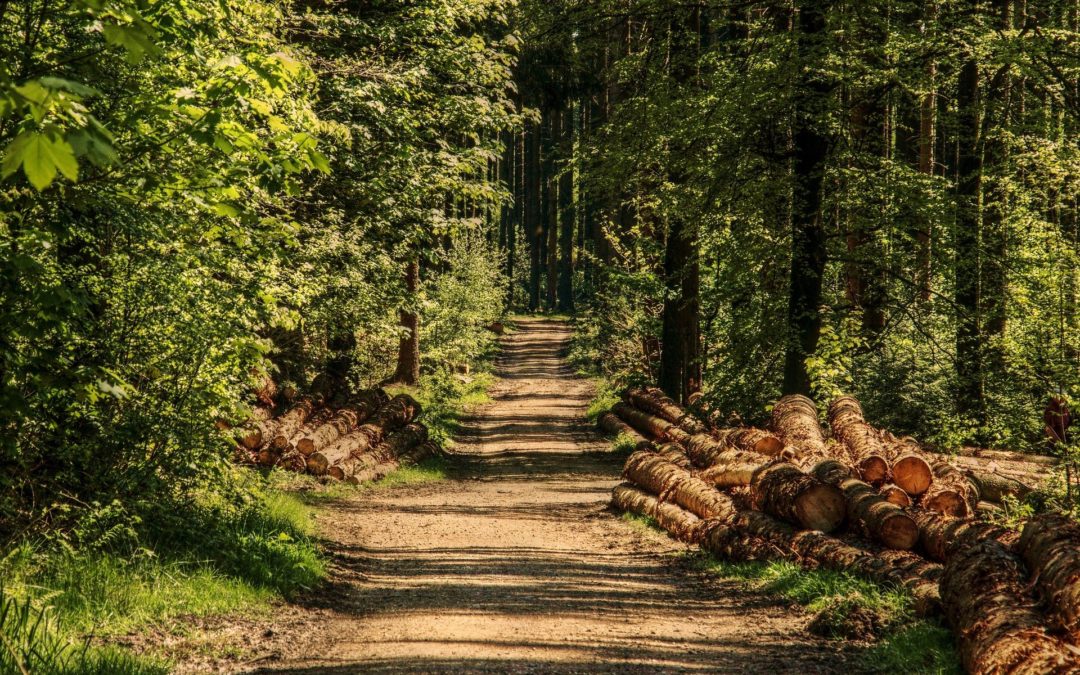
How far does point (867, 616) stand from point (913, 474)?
10.4 ft

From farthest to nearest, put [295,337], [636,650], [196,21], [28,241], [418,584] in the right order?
[295,337]
[418,584]
[196,21]
[636,650]
[28,241]

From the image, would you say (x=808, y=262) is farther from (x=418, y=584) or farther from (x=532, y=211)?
(x=532, y=211)

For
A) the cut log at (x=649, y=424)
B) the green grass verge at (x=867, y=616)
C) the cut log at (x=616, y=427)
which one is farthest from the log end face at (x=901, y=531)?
the cut log at (x=616, y=427)

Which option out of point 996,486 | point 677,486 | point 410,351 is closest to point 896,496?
point 996,486

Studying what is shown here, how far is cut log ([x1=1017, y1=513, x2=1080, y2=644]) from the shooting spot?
516cm

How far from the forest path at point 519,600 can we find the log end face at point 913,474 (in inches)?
95.3

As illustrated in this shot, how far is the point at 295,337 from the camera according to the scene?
693 inches

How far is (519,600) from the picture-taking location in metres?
7.96

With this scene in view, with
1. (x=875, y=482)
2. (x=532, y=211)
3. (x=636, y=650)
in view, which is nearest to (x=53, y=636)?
(x=636, y=650)

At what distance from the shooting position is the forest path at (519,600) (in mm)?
6262

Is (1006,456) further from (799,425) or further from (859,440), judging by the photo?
(799,425)

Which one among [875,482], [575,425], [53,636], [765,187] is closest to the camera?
[53,636]

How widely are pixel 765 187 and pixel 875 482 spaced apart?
5400 millimetres

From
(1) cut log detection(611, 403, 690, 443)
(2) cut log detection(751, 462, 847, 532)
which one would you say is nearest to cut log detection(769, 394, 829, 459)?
(2) cut log detection(751, 462, 847, 532)
